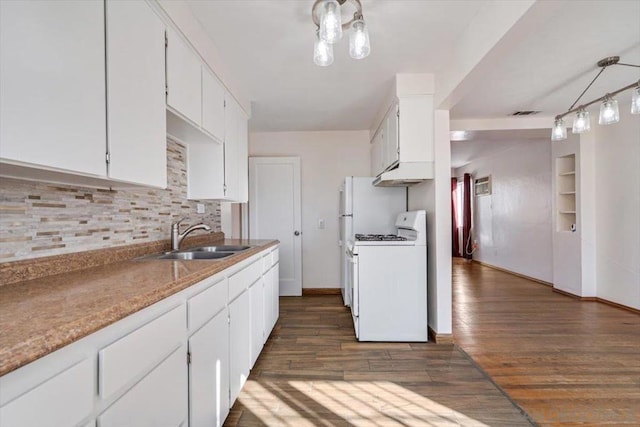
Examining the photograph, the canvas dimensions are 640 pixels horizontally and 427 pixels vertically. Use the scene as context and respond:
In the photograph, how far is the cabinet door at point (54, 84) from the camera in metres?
0.84

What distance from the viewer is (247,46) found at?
2307 millimetres

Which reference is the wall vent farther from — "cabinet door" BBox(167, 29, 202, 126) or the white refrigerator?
"cabinet door" BBox(167, 29, 202, 126)

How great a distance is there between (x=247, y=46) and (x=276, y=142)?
230cm

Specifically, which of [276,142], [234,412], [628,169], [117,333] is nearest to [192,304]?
[117,333]

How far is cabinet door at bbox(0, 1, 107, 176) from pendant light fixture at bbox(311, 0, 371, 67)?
3.07ft

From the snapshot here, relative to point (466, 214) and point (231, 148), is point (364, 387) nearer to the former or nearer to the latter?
point (231, 148)

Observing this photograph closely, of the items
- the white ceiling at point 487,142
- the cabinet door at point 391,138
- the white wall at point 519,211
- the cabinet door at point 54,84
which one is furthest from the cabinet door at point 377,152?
the white wall at point 519,211

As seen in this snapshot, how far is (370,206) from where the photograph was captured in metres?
3.74

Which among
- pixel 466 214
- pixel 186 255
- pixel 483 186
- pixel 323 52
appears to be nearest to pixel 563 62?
pixel 323 52

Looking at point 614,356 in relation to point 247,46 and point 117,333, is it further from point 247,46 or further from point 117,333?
point 247,46

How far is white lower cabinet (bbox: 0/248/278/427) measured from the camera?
24.1 inches

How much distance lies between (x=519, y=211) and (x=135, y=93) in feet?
20.8

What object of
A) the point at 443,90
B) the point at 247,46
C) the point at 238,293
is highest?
the point at 247,46

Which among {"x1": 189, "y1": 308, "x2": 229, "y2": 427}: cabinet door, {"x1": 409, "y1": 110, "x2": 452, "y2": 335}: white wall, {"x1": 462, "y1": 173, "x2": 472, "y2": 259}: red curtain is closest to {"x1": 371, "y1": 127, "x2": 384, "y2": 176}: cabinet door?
{"x1": 409, "y1": 110, "x2": 452, "y2": 335}: white wall
